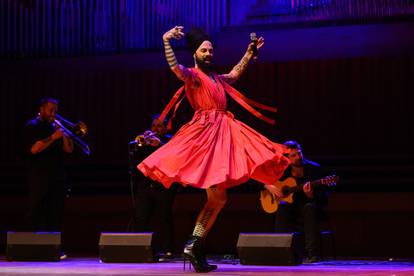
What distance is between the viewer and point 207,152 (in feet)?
14.7

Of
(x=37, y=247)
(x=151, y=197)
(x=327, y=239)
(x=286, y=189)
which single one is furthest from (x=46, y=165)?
(x=327, y=239)

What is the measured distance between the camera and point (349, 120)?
309 inches

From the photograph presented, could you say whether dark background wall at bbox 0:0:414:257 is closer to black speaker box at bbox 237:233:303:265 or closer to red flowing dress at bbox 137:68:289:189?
black speaker box at bbox 237:233:303:265

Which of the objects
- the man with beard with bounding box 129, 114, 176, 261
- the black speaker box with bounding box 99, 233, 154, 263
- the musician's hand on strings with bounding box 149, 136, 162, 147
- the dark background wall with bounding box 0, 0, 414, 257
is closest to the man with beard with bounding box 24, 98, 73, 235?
the man with beard with bounding box 129, 114, 176, 261

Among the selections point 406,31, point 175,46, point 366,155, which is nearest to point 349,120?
point 366,155

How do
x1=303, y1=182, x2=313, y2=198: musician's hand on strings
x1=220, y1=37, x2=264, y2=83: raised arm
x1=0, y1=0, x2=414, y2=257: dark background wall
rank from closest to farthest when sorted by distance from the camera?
x1=220, y1=37, x2=264, y2=83: raised arm → x1=303, y1=182, x2=313, y2=198: musician's hand on strings → x1=0, y1=0, x2=414, y2=257: dark background wall

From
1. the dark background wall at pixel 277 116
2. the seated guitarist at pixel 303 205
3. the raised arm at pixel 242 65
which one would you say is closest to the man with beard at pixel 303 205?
the seated guitarist at pixel 303 205

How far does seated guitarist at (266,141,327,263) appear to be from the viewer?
6777mm

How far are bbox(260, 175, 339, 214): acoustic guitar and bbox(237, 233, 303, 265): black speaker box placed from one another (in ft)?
3.73

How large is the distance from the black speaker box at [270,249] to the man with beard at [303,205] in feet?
3.62

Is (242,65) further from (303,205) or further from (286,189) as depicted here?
(303,205)

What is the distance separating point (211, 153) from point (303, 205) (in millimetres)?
2699

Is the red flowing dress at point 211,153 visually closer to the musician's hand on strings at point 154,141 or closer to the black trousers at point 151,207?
the musician's hand on strings at point 154,141

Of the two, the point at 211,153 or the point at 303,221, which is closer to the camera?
the point at 211,153
